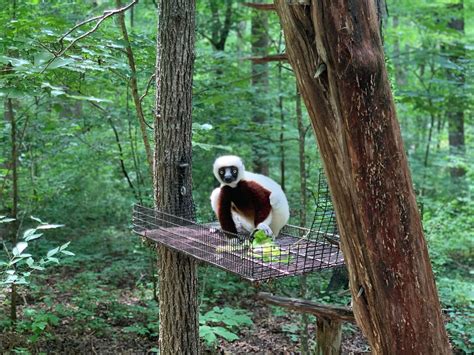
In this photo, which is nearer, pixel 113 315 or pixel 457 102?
pixel 113 315

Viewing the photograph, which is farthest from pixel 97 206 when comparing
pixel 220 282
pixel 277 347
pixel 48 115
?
pixel 277 347

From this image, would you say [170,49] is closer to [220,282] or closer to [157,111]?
[157,111]

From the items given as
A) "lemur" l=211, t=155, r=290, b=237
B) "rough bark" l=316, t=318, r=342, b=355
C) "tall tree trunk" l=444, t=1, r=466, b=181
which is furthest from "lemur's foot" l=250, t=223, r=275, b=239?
"tall tree trunk" l=444, t=1, r=466, b=181

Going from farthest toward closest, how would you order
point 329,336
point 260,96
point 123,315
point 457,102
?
point 260,96 → point 457,102 → point 123,315 → point 329,336

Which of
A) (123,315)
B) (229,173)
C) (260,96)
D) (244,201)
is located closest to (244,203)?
(244,201)

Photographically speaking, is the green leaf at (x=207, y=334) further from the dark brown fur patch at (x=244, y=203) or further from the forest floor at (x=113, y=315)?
the dark brown fur patch at (x=244, y=203)

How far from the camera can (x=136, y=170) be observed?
21.5 ft

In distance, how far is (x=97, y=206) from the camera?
27.1ft

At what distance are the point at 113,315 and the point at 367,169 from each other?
443 centimetres

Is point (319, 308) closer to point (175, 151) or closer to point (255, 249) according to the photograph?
point (255, 249)

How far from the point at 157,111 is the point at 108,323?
284cm

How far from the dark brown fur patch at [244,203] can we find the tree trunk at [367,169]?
4.74ft

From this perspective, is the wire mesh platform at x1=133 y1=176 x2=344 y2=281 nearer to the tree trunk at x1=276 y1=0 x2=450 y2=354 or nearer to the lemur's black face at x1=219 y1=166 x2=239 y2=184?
the lemur's black face at x1=219 y1=166 x2=239 y2=184

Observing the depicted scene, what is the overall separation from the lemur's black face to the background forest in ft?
1.14
